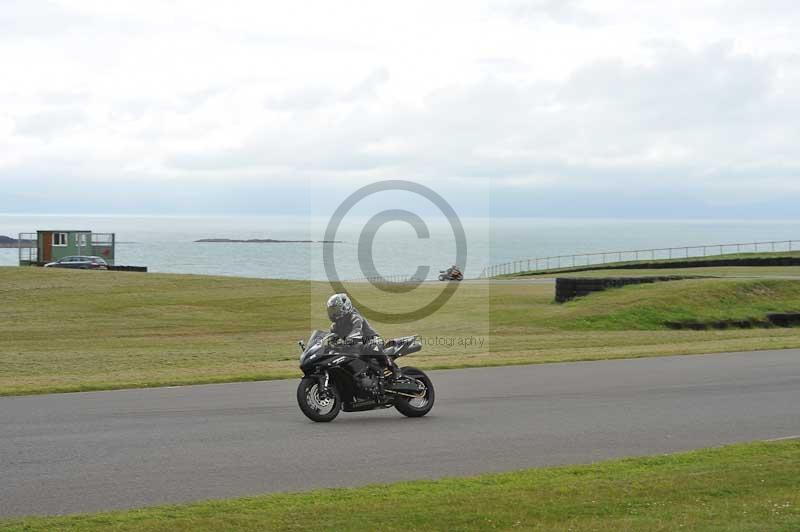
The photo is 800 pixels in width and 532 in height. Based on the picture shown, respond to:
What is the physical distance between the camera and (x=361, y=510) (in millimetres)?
8680

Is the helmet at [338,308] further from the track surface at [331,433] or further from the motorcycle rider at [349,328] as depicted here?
the track surface at [331,433]

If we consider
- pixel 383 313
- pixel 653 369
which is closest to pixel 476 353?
pixel 653 369


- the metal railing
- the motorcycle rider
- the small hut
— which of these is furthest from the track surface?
the small hut

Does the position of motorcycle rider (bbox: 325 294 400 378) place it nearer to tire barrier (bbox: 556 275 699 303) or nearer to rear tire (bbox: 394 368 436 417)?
rear tire (bbox: 394 368 436 417)

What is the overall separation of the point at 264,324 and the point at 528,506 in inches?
1158

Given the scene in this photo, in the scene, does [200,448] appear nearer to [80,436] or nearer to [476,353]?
[80,436]

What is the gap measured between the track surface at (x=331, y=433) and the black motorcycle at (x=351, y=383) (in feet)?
0.79

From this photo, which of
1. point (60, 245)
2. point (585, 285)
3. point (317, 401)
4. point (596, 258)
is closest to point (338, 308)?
point (317, 401)

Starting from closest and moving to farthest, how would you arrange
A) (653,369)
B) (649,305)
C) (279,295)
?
(653,369) → (649,305) → (279,295)

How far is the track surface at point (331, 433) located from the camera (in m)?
10.1

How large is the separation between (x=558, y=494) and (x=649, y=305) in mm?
27604

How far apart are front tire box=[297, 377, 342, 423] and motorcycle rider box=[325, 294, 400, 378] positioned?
0.61 meters

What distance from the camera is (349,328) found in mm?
13914

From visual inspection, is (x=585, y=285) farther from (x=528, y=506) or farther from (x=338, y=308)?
(x=528, y=506)
